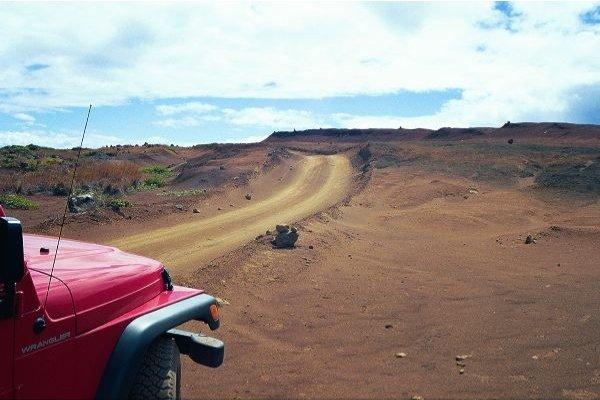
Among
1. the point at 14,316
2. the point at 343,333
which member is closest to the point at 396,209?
the point at 343,333

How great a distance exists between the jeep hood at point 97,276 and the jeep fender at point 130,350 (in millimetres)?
162

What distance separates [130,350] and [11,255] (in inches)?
→ 38.6

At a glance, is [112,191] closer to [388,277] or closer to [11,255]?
[388,277]

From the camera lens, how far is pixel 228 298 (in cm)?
761

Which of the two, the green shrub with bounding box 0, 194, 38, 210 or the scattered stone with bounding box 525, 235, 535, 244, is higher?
the green shrub with bounding box 0, 194, 38, 210

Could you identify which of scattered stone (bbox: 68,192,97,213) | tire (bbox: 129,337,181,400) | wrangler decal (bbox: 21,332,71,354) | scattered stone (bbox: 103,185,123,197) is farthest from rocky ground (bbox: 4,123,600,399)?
wrangler decal (bbox: 21,332,71,354)

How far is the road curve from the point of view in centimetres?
1080

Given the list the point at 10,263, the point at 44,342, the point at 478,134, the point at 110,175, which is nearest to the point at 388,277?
the point at 44,342

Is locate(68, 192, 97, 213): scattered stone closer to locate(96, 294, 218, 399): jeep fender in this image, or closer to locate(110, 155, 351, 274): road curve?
locate(110, 155, 351, 274): road curve

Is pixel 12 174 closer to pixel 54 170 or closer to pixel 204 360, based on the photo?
pixel 54 170

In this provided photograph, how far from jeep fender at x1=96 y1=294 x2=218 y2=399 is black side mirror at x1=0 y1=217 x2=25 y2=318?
0.74 m

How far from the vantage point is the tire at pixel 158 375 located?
3.35 m

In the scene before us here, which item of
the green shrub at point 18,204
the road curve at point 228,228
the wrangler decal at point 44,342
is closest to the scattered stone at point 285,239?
the road curve at point 228,228

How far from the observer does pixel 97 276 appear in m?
3.31
